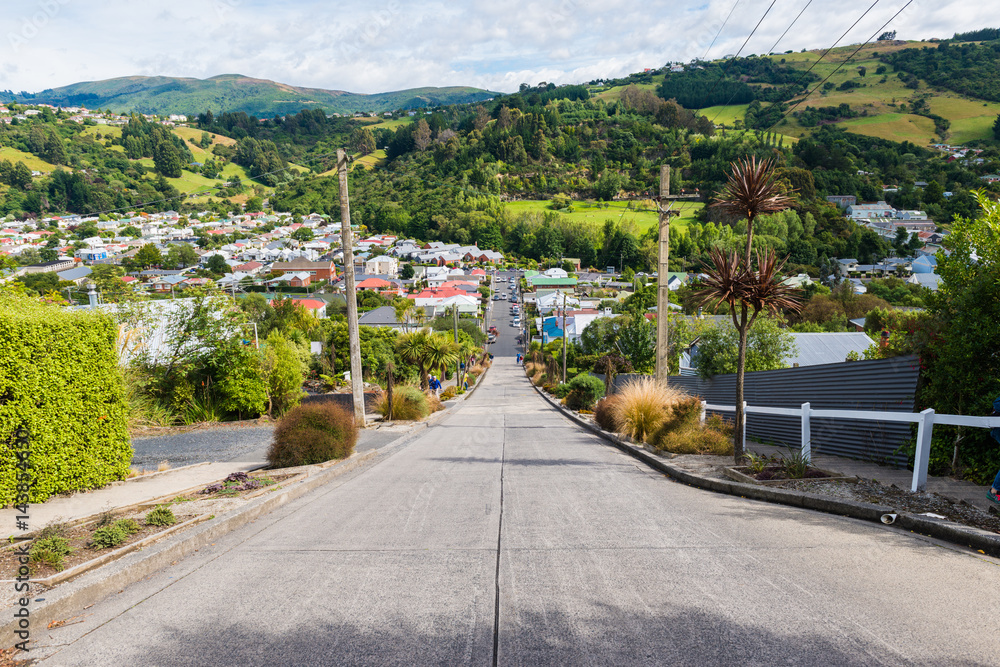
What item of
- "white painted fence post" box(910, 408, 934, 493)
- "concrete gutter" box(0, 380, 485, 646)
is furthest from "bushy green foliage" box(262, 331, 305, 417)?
"white painted fence post" box(910, 408, 934, 493)

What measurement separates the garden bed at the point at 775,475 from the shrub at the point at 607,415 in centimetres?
659

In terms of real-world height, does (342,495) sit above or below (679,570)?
below

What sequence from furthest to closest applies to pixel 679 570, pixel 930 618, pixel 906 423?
pixel 906 423
pixel 679 570
pixel 930 618

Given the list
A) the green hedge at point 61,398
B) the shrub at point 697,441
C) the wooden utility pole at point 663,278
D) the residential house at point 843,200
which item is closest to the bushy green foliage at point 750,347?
the wooden utility pole at point 663,278

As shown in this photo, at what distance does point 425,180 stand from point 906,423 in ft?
648

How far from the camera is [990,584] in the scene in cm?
405

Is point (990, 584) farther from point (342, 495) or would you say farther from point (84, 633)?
point (342, 495)

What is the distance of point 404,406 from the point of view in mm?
18734

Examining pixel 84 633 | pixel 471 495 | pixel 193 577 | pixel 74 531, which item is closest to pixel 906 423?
pixel 471 495

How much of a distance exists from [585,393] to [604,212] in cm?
14878

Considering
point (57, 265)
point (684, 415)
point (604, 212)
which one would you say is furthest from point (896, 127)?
point (57, 265)

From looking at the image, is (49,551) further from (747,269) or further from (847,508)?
(747,269)

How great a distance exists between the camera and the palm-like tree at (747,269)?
830 cm

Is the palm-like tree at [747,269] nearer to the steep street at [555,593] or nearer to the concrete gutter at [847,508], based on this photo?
the concrete gutter at [847,508]
